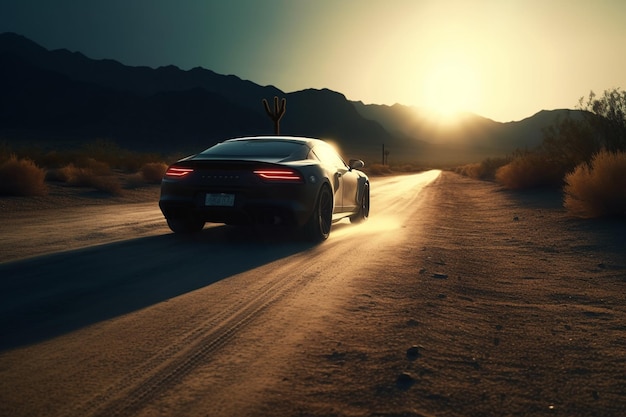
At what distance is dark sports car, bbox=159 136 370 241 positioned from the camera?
835cm

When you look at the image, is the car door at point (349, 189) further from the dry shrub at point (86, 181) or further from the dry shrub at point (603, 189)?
the dry shrub at point (86, 181)

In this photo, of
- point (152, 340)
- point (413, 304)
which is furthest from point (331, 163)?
point (152, 340)

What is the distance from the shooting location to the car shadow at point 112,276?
4602 mm

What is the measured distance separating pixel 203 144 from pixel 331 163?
110m

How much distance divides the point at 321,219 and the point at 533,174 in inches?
667

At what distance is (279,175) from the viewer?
8.41 m

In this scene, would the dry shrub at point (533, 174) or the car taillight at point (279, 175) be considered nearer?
the car taillight at point (279, 175)

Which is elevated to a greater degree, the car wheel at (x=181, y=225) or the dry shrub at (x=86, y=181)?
the dry shrub at (x=86, y=181)

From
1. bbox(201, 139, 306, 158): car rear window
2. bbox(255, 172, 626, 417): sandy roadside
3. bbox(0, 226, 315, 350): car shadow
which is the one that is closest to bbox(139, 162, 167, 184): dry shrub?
bbox(201, 139, 306, 158): car rear window

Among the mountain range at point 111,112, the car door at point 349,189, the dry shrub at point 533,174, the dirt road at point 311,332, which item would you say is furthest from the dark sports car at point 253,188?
the mountain range at point 111,112

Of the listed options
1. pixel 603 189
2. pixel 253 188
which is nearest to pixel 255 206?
pixel 253 188

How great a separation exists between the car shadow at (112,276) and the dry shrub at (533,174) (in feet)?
54.7

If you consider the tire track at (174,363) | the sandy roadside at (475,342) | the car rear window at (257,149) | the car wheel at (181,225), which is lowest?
the sandy roadside at (475,342)

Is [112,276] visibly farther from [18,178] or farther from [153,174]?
[153,174]
